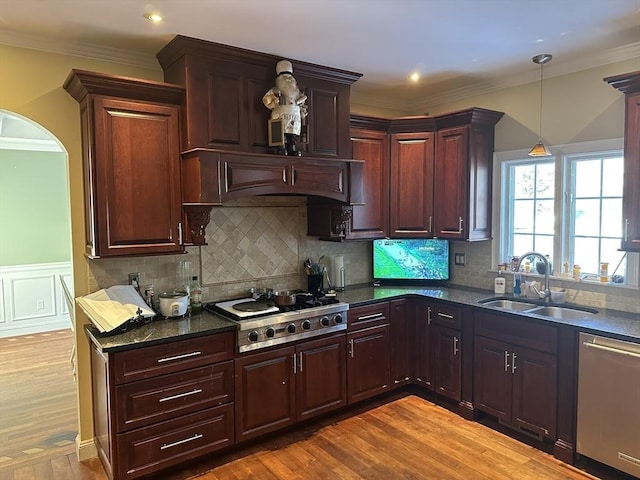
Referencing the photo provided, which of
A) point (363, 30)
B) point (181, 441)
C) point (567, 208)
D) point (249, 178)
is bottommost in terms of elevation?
point (181, 441)

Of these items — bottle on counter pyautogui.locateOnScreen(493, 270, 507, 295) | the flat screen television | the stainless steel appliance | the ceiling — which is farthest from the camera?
the flat screen television

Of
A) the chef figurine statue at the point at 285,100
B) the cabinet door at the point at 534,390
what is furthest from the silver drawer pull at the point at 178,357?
the cabinet door at the point at 534,390

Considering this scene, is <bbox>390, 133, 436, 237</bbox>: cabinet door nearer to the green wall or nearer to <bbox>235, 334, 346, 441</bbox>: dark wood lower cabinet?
<bbox>235, 334, 346, 441</bbox>: dark wood lower cabinet

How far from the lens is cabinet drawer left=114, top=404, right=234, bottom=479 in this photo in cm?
277

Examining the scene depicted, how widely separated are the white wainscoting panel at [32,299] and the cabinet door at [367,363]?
14.0 feet

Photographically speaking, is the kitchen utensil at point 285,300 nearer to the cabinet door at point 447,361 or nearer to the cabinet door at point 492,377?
the cabinet door at point 447,361

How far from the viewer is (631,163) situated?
9.75ft

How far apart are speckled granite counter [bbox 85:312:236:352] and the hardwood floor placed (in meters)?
0.89

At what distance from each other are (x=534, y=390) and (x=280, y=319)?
1.84 meters

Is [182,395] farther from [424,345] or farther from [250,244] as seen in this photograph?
[424,345]

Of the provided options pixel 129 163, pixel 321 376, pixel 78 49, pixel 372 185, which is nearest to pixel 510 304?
pixel 372 185

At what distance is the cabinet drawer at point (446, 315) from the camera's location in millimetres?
3795

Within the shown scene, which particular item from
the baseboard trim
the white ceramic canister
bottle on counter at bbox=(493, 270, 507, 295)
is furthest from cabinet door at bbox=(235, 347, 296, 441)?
bottle on counter at bbox=(493, 270, 507, 295)

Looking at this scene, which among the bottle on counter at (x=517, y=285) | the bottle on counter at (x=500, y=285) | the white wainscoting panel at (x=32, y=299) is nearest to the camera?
the bottle on counter at (x=517, y=285)
